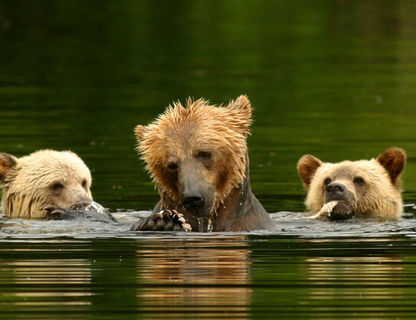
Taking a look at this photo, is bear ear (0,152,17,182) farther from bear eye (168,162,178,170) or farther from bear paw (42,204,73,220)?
bear eye (168,162,178,170)

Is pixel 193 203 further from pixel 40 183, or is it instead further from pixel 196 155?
pixel 40 183

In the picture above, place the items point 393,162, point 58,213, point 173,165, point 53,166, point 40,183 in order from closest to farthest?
point 173,165 < point 58,213 < point 40,183 < point 53,166 < point 393,162

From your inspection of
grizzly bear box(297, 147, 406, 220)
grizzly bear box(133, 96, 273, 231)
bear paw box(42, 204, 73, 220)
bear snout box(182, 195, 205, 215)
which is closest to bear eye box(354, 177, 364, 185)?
grizzly bear box(297, 147, 406, 220)

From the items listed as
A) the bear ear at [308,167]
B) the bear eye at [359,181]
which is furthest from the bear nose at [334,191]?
the bear ear at [308,167]

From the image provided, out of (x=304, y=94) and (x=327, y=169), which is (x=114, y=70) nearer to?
(x=304, y=94)

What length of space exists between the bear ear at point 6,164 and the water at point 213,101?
128 cm

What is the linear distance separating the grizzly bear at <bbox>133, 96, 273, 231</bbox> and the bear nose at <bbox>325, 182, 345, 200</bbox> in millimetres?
2507

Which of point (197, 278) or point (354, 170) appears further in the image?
point (354, 170)

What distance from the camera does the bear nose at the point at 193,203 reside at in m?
12.4

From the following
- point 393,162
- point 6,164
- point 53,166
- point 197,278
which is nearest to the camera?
point 197,278

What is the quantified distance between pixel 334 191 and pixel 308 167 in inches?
49.8

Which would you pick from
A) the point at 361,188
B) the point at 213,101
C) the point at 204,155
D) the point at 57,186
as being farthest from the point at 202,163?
the point at 213,101

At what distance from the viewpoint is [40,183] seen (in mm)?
14984

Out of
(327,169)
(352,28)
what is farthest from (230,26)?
(327,169)
